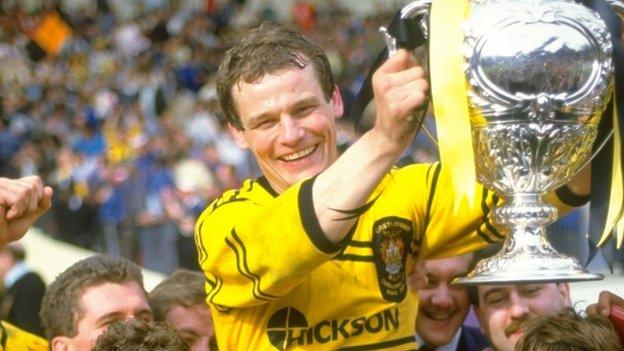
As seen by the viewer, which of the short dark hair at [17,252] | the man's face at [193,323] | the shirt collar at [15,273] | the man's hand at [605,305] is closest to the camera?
the man's hand at [605,305]

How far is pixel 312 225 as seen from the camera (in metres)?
2.59

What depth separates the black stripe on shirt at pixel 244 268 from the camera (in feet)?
8.95

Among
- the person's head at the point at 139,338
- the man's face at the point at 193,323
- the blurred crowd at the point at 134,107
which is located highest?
the person's head at the point at 139,338

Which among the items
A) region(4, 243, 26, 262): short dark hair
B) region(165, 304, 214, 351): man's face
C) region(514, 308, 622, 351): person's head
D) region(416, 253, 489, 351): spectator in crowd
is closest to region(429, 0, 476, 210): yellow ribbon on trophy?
region(514, 308, 622, 351): person's head

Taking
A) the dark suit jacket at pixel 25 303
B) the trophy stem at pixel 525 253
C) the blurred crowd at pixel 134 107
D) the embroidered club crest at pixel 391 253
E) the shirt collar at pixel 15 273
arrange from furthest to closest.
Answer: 1. the blurred crowd at pixel 134 107
2. the shirt collar at pixel 15 273
3. the dark suit jacket at pixel 25 303
4. the embroidered club crest at pixel 391 253
5. the trophy stem at pixel 525 253

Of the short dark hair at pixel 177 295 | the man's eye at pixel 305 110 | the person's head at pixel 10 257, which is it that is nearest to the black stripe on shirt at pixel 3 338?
the short dark hair at pixel 177 295

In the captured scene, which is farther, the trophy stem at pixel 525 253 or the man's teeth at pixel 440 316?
the man's teeth at pixel 440 316

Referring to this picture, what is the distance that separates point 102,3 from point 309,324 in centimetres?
1188

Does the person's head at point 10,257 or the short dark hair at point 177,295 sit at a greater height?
the short dark hair at point 177,295

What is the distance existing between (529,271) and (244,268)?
0.52 m

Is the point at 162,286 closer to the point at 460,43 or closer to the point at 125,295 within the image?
the point at 125,295

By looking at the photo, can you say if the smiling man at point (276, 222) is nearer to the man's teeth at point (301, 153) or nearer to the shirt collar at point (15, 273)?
the man's teeth at point (301, 153)

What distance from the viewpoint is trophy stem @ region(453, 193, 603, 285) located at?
2.55 m

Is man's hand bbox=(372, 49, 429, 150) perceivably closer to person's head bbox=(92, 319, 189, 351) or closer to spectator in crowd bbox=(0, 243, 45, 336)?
person's head bbox=(92, 319, 189, 351)
